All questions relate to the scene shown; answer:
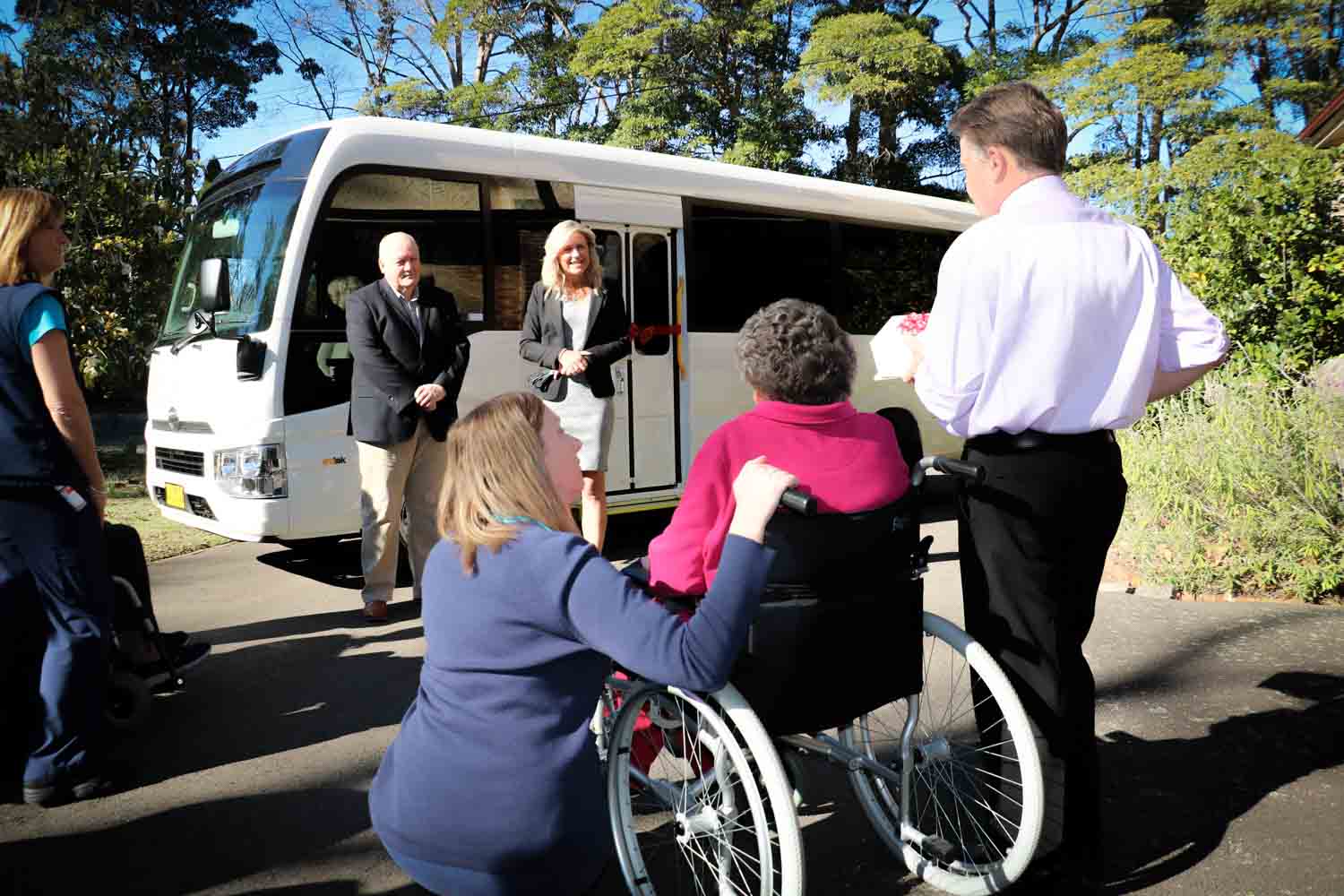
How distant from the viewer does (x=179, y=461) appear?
6.84 metres

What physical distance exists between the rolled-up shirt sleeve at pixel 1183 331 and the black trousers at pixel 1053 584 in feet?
0.90

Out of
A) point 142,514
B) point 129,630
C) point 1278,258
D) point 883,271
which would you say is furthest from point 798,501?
point 142,514

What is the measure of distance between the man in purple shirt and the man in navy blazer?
146 inches

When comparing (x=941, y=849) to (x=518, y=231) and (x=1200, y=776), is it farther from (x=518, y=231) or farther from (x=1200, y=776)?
(x=518, y=231)

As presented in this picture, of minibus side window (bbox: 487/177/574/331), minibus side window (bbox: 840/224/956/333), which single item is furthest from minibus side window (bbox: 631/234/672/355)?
minibus side window (bbox: 840/224/956/333)

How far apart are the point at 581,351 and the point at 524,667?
4367 mm

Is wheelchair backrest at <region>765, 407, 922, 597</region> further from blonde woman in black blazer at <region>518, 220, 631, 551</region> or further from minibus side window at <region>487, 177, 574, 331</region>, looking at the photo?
minibus side window at <region>487, 177, 574, 331</region>

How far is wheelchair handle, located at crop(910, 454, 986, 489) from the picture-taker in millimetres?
2500

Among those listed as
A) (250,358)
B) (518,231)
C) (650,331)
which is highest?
(518,231)

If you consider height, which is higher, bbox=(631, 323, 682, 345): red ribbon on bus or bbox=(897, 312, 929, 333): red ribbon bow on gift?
bbox=(631, 323, 682, 345): red ribbon on bus

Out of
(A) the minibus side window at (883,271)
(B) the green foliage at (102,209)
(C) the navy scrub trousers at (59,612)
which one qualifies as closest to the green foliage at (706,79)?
(B) the green foliage at (102,209)

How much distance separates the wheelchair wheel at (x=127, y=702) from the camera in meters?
4.01

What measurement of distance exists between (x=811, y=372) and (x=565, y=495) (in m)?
0.84

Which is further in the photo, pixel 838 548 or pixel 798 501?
pixel 838 548
